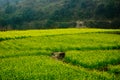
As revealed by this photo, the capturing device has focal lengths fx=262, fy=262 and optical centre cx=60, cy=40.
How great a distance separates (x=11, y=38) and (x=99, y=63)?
2192 centimetres

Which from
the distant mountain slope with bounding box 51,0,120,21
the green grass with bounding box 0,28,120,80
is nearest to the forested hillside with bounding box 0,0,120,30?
the distant mountain slope with bounding box 51,0,120,21

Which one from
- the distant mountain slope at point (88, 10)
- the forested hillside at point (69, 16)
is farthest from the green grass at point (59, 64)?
the distant mountain slope at point (88, 10)

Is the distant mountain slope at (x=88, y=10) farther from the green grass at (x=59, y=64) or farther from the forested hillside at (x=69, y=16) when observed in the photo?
the green grass at (x=59, y=64)

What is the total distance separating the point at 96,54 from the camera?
27.4 metres

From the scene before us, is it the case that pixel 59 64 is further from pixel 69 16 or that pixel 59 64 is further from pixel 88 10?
pixel 88 10

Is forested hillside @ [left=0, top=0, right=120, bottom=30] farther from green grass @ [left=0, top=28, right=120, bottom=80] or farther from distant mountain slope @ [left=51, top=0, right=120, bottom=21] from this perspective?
green grass @ [left=0, top=28, right=120, bottom=80]

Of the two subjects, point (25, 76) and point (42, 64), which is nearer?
point (25, 76)

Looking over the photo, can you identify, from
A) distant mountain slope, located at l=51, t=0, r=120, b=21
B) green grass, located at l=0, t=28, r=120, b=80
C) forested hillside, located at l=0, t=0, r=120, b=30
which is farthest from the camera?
forested hillside, located at l=0, t=0, r=120, b=30

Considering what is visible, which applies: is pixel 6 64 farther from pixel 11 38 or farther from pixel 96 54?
pixel 11 38

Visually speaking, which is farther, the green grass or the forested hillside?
the forested hillside

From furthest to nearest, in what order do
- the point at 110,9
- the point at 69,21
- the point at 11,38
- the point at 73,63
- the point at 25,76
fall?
1. the point at 69,21
2. the point at 110,9
3. the point at 11,38
4. the point at 73,63
5. the point at 25,76

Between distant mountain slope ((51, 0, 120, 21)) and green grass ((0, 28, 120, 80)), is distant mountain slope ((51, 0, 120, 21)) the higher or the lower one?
the higher one

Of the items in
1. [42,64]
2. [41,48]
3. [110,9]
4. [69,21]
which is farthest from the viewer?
[69,21]

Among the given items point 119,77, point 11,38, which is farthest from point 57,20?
point 119,77
